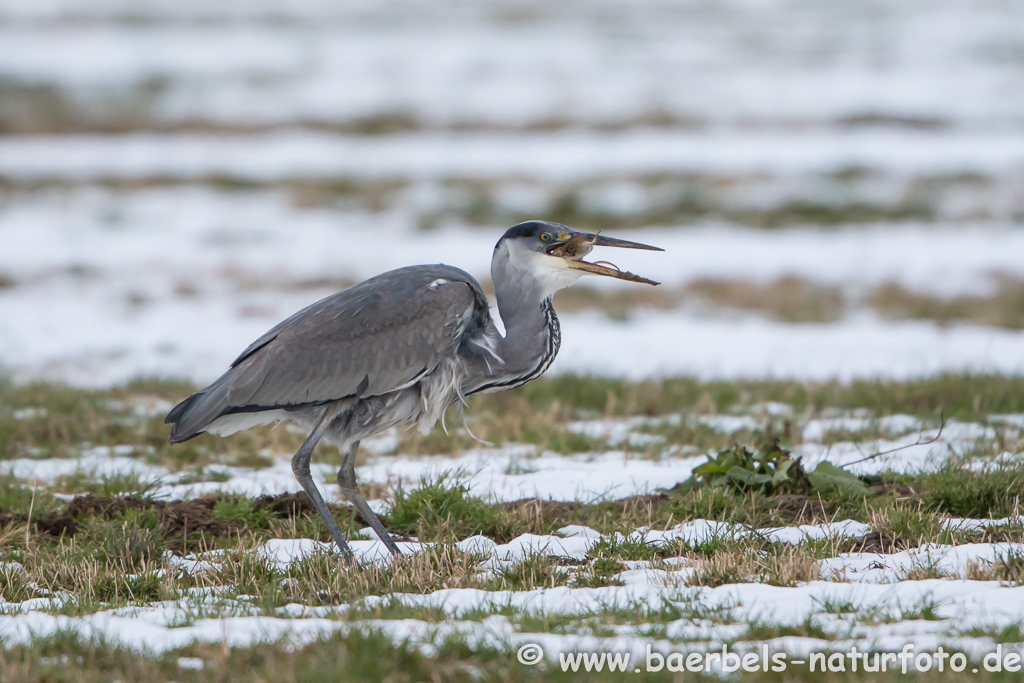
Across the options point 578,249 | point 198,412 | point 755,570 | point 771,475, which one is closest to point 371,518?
point 198,412

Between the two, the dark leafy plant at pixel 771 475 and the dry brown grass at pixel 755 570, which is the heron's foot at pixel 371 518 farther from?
the dark leafy plant at pixel 771 475

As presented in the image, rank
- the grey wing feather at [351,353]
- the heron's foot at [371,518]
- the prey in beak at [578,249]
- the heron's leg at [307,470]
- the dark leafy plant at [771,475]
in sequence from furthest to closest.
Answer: the dark leafy plant at [771,475] < the prey in beak at [578,249] < the grey wing feather at [351,353] < the heron's leg at [307,470] < the heron's foot at [371,518]

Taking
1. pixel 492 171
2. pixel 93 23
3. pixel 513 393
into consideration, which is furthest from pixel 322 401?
pixel 93 23

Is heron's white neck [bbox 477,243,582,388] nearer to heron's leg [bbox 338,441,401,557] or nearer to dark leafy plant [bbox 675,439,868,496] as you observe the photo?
heron's leg [bbox 338,441,401,557]

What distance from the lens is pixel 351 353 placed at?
5.34 metres

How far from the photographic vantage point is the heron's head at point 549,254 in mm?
5524

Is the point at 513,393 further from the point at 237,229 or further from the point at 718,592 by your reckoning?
the point at 237,229

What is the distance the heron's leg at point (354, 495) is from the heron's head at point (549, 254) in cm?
129

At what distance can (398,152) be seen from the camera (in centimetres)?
2347

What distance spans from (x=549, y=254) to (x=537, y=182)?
14.6 meters

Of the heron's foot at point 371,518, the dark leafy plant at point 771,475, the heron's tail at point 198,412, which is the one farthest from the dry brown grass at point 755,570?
the heron's tail at point 198,412

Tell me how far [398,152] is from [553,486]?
18.2 meters

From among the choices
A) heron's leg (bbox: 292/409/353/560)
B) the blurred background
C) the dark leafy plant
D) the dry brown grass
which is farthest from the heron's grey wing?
the blurred background

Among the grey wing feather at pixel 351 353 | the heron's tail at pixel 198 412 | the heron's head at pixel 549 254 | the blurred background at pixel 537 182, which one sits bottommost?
the heron's tail at pixel 198 412
